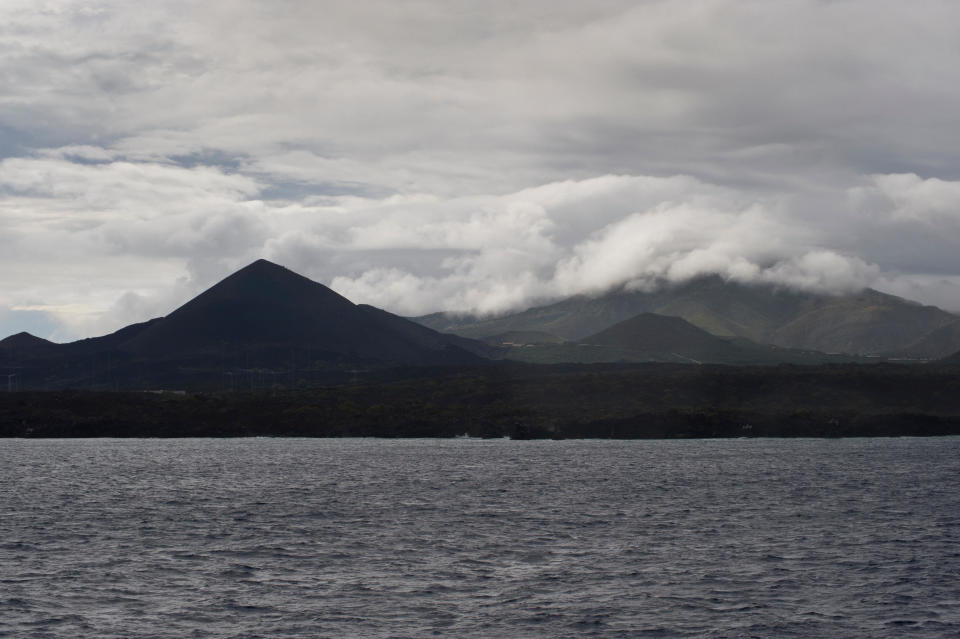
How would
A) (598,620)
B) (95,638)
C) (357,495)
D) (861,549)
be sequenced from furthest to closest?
(357,495) < (861,549) < (598,620) < (95,638)

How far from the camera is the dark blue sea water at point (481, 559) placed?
5459 cm

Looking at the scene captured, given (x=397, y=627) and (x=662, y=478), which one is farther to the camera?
(x=662, y=478)

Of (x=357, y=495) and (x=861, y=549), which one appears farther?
(x=357, y=495)

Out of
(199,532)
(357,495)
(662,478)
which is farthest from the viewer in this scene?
(662,478)

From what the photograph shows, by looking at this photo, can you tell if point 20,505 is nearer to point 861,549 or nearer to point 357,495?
point 357,495

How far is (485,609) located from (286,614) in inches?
446

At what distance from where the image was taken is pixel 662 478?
499ft

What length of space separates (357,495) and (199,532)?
1386 inches

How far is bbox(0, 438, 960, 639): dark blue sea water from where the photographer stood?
54594 millimetres

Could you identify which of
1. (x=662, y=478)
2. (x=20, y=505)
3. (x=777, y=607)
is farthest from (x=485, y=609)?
(x=662, y=478)

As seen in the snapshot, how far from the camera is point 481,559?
242ft

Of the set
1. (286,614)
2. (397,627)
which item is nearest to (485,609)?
(397,627)

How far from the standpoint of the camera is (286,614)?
56062 millimetres

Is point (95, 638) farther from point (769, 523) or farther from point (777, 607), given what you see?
point (769, 523)
